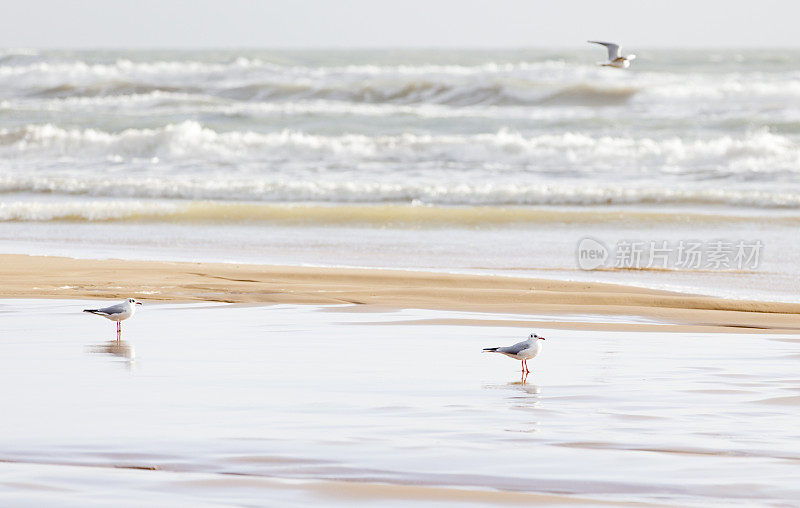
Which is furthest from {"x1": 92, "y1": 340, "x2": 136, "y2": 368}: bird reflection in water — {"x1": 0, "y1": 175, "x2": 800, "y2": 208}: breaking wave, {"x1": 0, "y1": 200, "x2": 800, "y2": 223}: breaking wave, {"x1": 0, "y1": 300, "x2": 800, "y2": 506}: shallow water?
{"x1": 0, "y1": 175, "x2": 800, "y2": 208}: breaking wave

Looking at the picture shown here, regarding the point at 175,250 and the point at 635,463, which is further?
the point at 175,250

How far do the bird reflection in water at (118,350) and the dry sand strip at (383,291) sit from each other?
1729 millimetres

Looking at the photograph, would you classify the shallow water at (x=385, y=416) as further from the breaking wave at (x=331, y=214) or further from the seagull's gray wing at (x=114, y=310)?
the breaking wave at (x=331, y=214)

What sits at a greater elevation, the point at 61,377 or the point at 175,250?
the point at 175,250

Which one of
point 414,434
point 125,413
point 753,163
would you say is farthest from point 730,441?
point 753,163

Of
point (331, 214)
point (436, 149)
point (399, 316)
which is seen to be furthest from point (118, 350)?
point (436, 149)

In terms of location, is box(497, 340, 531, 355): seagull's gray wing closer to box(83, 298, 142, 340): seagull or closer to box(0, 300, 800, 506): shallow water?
box(0, 300, 800, 506): shallow water

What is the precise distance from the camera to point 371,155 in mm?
20453

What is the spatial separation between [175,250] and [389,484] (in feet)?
26.6

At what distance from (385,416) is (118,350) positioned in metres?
2.07

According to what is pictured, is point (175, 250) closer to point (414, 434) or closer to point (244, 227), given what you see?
point (244, 227)

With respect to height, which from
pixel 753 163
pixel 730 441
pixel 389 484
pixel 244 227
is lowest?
pixel 389 484

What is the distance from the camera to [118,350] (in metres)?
6.37

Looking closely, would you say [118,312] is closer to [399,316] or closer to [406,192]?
[399,316]
